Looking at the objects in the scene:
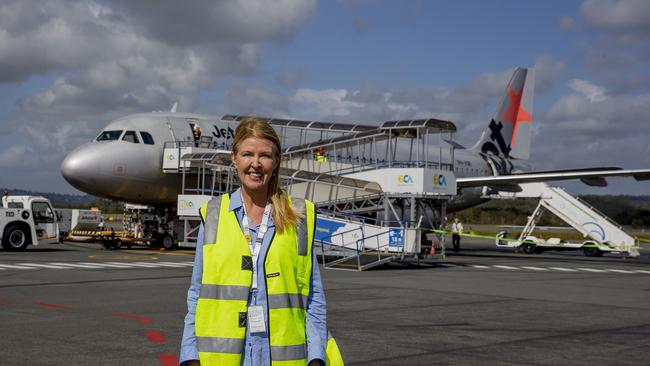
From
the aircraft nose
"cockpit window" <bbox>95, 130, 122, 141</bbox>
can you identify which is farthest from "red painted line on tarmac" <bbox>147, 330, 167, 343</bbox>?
"cockpit window" <bbox>95, 130, 122, 141</bbox>

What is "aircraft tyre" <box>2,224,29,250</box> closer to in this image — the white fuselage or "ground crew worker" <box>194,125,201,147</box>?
the white fuselage

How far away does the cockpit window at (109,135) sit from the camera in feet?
87.1

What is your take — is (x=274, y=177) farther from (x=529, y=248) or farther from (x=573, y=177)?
(x=529, y=248)

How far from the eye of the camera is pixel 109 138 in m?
26.6

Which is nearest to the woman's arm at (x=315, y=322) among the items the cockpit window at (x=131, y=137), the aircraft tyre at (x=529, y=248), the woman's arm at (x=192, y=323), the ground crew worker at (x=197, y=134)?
the woman's arm at (x=192, y=323)

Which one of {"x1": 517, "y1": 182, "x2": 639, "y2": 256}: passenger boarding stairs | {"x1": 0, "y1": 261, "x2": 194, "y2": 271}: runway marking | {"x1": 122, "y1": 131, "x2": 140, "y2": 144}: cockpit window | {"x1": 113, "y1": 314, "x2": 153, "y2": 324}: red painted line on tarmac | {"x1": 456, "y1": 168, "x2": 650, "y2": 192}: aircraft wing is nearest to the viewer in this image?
{"x1": 113, "y1": 314, "x2": 153, "y2": 324}: red painted line on tarmac

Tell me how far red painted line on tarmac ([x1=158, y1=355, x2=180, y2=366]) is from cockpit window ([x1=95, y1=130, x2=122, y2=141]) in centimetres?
2007

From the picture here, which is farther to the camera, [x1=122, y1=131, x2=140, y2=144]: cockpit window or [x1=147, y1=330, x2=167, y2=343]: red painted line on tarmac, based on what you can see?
[x1=122, y1=131, x2=140, y2=144]: cockpit window

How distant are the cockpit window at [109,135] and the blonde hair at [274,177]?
24125 mm

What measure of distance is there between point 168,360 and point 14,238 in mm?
20228

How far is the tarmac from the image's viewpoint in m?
7.81

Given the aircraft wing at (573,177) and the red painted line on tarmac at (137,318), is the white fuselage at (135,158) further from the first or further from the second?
the red painted line on tarmac at (137,318)

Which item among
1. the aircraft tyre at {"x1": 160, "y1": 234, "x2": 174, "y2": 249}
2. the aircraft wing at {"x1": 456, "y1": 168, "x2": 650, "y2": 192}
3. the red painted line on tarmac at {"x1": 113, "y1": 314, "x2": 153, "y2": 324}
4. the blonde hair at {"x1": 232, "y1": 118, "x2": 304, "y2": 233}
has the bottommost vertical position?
the red painted line on tarmac at {"x1": 113, "y1": 314, "x2": 153, "y2": 324}

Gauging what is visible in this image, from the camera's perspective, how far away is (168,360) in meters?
7.32
